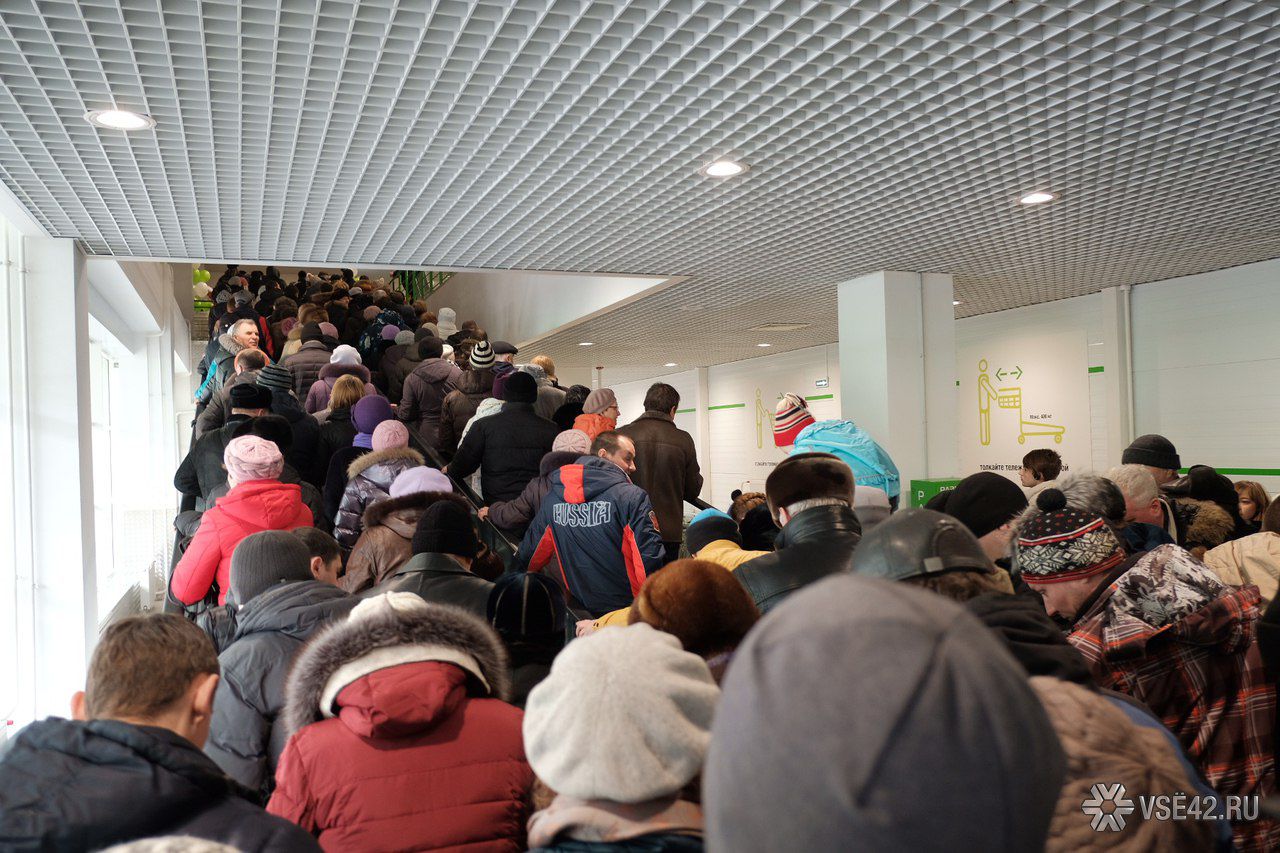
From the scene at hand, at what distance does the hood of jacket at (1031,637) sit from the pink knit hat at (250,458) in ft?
10.5

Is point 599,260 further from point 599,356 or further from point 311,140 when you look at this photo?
point 599,356

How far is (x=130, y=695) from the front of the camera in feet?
5.26

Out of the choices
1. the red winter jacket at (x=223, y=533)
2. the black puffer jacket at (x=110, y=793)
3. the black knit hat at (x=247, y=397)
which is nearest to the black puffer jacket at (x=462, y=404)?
the black knit hat at (x=247, y=397)

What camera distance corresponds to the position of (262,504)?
385 cm

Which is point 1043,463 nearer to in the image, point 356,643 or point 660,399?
point 660,399

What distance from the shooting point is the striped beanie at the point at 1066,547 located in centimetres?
248

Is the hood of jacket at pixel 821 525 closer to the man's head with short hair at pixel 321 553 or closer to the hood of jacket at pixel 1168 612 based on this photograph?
the hood of jacket at pixel 1168 612

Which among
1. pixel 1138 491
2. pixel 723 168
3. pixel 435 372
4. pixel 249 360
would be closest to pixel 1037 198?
pixel 723 168

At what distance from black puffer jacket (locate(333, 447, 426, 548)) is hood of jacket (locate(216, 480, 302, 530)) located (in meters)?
0.55

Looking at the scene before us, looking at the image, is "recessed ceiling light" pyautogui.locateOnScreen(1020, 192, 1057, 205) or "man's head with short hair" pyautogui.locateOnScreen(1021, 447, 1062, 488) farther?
"man's head with short hair" pyautogui.locateOnScreen(1021, 447, 1062, 488)

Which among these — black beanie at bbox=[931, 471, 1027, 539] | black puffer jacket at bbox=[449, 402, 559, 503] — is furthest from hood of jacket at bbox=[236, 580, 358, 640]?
black puffer jacket at bbox=[449, 402, 559, 503]

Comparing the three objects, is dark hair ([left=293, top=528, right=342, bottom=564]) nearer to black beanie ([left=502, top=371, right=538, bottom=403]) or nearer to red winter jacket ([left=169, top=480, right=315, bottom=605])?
red winter jacket ([left=169, top=480, right=315, bottom=605])

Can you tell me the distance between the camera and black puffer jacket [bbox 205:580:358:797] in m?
2.48

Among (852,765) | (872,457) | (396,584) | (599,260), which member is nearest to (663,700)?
(852,765)
